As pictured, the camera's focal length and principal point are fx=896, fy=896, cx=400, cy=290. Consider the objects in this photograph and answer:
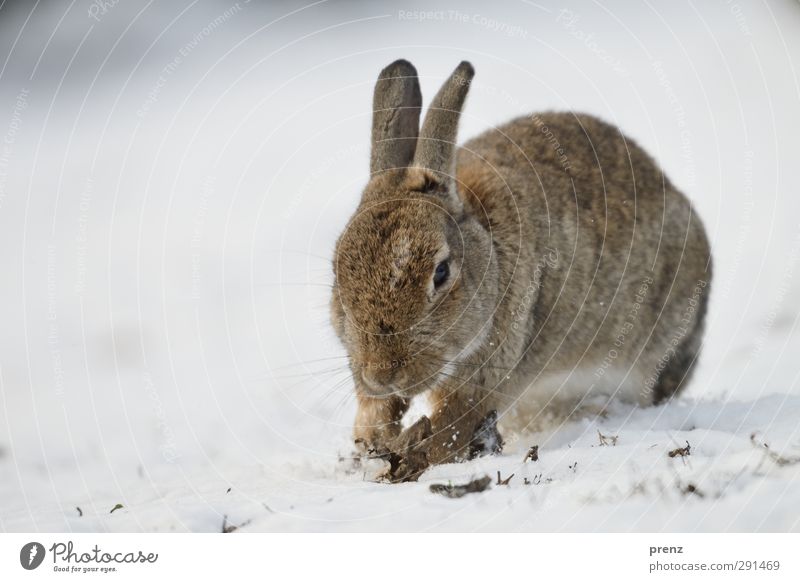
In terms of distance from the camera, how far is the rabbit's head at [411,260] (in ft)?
14.4

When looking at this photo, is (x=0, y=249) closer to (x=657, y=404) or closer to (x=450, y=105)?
(x=450, y=105)

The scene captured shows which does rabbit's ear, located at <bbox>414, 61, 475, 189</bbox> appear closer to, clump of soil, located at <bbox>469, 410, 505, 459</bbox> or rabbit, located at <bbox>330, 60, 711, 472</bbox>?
rabbit, located at <bbox>330, 60, 711, 472</bbox>

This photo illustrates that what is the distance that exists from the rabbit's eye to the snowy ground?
31.5 inches

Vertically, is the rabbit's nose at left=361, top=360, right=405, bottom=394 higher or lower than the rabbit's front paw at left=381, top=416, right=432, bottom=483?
higher

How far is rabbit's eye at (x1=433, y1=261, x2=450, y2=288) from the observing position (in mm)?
4539

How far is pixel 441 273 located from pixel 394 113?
107cm

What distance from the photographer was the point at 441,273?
4586 millimetres

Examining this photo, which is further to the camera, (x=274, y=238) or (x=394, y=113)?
(x=274, y=238)

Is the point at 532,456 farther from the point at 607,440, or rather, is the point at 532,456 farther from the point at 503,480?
the point at 607,440

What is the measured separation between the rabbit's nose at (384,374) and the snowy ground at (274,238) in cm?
48

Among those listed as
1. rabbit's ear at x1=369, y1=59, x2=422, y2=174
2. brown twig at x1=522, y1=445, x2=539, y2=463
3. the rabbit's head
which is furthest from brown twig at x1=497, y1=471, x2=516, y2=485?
rabbit's ear at x1=369, y1=59, x2=422, y2=174

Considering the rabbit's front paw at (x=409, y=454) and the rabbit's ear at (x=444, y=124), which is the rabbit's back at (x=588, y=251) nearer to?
the rabbit's ear at (x=444, y=124)

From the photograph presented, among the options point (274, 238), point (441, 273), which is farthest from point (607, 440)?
point (274, 238)

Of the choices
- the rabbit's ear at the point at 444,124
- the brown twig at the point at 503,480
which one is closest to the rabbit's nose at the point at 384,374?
the brown twig at the point at 503,480
